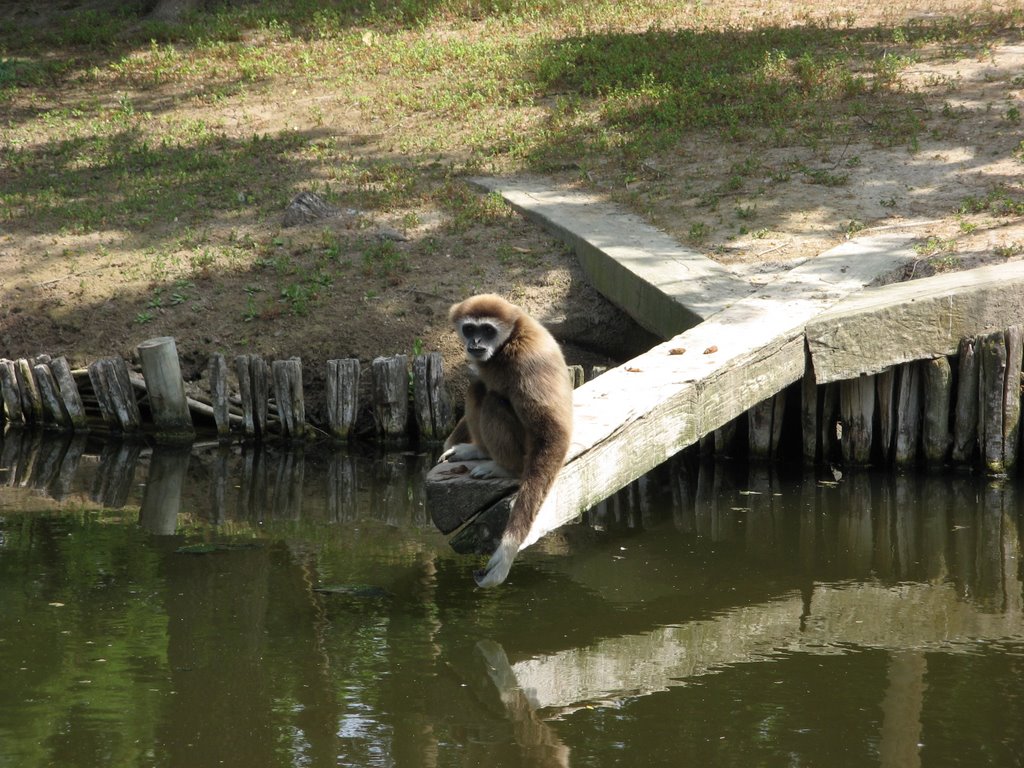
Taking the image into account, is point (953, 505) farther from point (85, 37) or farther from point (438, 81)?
point (85, 37)

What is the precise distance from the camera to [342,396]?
10.6 metres

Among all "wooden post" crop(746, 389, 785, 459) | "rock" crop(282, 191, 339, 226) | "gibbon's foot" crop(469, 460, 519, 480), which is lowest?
"wooden post" crop(746, 389, 785, 459)

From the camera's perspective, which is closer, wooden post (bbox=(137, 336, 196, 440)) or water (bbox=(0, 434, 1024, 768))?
water (bbox=(0, 434, 1024, 768))

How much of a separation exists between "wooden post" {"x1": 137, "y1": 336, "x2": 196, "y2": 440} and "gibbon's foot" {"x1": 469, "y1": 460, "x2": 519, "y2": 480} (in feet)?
16.6

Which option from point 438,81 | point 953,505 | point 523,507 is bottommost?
point 953,505

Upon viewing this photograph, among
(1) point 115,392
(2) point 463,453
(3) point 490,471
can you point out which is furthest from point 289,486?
(3) point 490,471

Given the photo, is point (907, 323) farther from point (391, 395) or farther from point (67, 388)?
point (67, 388)

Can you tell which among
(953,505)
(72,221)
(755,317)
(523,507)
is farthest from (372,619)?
(72,221)

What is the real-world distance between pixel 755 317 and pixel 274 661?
4.66 metres

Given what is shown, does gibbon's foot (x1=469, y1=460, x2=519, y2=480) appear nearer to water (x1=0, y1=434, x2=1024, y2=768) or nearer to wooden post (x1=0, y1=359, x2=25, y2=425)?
water (x1=0, y1=434, x2=1024, y2=768)

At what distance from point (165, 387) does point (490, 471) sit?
527 centimetres

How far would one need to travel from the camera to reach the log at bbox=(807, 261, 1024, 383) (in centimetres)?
870

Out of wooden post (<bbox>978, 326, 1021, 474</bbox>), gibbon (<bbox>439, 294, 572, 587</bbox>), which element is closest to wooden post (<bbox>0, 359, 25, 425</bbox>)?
gibbon (<bbox>439, 294, 572, 587</bbox>)

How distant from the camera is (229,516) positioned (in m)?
8.82
